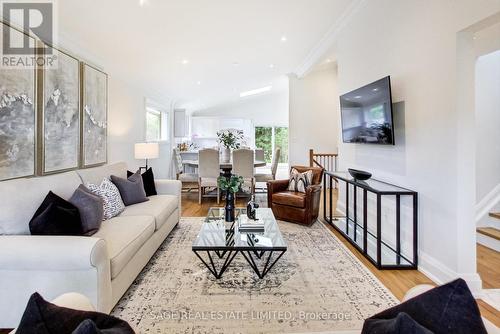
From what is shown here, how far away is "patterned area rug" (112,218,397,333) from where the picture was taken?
1.88m

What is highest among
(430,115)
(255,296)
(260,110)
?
(260,110)

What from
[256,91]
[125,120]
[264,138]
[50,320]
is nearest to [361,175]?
[50,320]

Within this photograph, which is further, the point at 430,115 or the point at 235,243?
the point at 430,115

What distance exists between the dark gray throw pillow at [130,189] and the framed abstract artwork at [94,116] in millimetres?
604

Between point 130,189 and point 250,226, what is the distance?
1.62 meters

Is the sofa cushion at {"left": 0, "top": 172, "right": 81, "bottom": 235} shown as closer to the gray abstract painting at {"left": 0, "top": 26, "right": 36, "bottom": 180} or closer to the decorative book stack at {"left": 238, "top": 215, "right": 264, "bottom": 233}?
the gray abstract painting at {"left": 0, "top": 26, "right": 36, "bottom": 180}

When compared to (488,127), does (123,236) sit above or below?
below

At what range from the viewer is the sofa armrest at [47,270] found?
167 cm

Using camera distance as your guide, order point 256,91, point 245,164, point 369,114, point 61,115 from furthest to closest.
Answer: point 256,91
point 245,164
point 369,114
point 61,115

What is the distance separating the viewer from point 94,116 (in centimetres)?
376

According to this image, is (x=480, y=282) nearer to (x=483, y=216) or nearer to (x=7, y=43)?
(x=483, y=216)

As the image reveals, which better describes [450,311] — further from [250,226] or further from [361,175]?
[361,175]

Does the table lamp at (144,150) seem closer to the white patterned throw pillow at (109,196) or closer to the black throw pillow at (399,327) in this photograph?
the white patterned throw pillow at (109,196)

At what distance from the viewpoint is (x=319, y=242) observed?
3.43m
